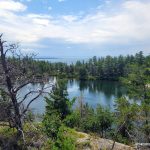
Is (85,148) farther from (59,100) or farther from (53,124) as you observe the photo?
(59,100)

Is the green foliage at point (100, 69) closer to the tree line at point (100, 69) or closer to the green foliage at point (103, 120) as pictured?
the tree line at point (100, 69)

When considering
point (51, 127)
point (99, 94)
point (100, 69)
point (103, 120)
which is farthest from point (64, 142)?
point (100, 69)

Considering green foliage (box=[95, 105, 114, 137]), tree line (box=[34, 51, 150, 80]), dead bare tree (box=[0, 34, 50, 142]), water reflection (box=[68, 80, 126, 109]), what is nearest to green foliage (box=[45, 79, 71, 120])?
green foliage (box=[95, 105, 114, 137])

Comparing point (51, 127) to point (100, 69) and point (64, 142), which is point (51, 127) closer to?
point (64, 142)

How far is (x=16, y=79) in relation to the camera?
10.2 metres

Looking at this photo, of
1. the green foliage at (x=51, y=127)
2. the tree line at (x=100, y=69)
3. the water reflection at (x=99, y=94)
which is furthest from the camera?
the tree line at (x=100, y=69)

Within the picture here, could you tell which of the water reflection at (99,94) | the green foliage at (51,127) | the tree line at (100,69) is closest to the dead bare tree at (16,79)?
the green foliage at (51,127)

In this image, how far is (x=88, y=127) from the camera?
37938 mm

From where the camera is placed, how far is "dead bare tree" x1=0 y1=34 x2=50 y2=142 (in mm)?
9688

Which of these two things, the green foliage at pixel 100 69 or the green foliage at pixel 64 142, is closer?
the green foliage at pixel 64 142

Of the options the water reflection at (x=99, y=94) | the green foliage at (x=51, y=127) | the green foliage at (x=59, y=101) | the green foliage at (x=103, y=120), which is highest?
the green foliage at (x=51, y=127)

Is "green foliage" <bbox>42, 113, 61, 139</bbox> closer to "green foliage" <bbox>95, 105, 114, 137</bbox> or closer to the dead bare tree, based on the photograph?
the dead bare tree

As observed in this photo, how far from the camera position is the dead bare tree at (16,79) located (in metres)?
9.69

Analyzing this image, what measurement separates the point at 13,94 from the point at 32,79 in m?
0.84
